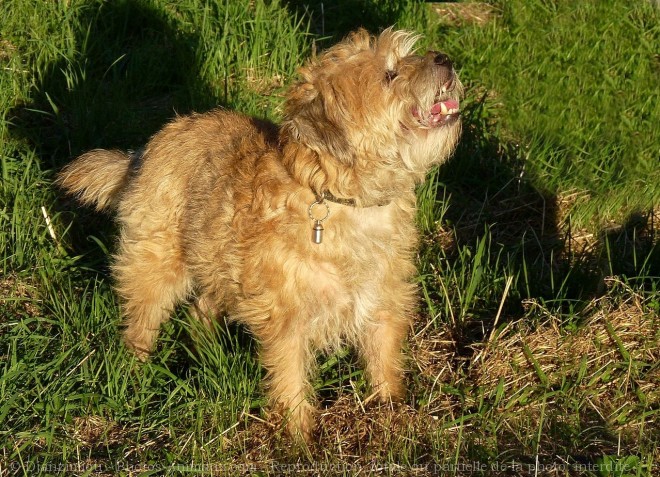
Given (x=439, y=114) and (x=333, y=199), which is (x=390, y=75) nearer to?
(x=439, y=114)

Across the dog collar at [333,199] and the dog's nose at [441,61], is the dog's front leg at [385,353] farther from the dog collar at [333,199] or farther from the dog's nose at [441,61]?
the dog's nose at [441,61]

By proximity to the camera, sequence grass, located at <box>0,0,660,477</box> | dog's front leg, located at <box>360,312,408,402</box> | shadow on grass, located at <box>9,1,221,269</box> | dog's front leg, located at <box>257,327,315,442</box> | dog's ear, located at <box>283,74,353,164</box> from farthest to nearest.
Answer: shadow on grass, located at <box>9,1,221,269</box> < dog's front leg, located at <box>360,312,408,402</box> < dog's front leg, located at <box>257,327,315,442</box> < grass, located at <box>0,0,660,477</box> < dog's ear, located at <box>283,74,353,164</box>

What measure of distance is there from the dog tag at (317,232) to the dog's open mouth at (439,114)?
2.05ft

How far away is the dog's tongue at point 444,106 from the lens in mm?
4082

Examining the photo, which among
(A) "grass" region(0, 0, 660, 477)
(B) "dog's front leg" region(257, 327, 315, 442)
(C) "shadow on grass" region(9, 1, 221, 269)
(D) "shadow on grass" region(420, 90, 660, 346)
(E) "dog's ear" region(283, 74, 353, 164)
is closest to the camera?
(E) "dog's ear" region(283, 74, 353, 164)

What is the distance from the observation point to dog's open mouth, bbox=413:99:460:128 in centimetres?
406

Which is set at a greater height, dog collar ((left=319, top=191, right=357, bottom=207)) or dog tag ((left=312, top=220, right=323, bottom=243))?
dog collar ((left=319, top=191, right=357, bottom=207))

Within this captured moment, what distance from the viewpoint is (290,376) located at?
171 inches

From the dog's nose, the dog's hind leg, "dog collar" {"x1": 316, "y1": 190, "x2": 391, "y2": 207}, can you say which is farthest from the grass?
the dog's nose

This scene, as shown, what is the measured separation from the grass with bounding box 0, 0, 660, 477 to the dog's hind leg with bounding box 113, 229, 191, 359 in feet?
0.48

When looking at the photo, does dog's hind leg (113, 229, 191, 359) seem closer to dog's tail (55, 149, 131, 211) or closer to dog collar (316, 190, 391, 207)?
dog's tail (55, 149, 131, 211)

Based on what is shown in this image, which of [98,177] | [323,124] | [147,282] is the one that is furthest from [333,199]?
[98,177]

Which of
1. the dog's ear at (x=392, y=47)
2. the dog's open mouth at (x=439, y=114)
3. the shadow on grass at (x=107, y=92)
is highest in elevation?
the dog's ear at (x=392, y=47)

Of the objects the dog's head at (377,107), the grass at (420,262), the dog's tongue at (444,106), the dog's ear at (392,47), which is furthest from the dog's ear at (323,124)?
the grass at (420,262)
